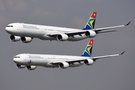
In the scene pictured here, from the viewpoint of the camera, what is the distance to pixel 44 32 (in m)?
128

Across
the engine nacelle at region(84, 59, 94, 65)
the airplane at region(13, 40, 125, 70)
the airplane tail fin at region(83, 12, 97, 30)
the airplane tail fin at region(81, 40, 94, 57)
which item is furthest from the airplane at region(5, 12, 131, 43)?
the airplane tail fin at region(81, 40, 94, 57)

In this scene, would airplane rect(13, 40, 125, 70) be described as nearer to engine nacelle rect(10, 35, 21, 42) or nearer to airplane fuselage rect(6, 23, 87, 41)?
engine nacelle rect(10, 35, 21, 42)

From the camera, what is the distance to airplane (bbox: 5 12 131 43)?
12339 cm

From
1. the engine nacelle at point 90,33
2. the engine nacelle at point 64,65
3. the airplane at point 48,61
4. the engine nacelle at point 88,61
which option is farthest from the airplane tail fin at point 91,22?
the engine nacelle at point 90,33

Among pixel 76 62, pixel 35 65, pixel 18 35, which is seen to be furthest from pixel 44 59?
pixel 18 35

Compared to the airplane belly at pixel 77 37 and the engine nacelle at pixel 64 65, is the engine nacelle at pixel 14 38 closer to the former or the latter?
the airplane belly at pixel 77 37

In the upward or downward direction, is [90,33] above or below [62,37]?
above

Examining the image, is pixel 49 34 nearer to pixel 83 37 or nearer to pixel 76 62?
pixel 83 37

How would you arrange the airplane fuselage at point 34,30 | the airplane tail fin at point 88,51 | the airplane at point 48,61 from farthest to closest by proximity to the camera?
the airplane tail fin at point 88,51 → the airplane at point 48,61 → the airplane fuselage at point 34,30

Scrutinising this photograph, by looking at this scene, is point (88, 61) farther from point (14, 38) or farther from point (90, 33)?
point (14, 38)

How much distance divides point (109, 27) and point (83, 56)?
1256 inches

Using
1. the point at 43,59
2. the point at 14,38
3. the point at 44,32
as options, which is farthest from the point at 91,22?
the point at 14,38

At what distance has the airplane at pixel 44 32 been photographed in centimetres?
12339

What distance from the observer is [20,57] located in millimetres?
140375
